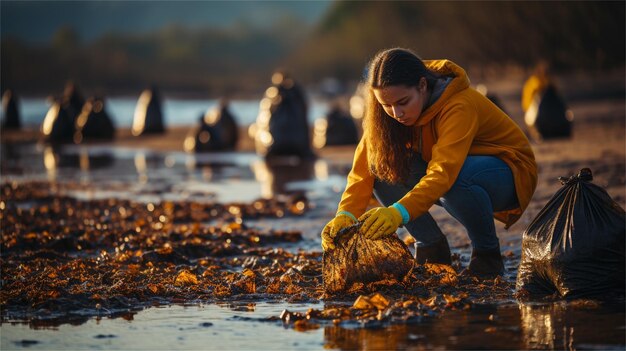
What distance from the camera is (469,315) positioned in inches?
233

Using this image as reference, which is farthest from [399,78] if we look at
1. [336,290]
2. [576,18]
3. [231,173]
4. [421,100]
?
[576,18]

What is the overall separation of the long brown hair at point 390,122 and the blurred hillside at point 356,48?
708mm

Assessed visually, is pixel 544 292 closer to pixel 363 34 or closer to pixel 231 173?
pixel 231 173

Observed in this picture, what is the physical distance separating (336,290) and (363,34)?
74.2 meters

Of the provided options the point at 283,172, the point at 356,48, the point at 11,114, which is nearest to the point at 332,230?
the point at 283,172

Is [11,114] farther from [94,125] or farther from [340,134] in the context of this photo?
[340,134]

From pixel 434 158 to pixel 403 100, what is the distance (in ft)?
1.22

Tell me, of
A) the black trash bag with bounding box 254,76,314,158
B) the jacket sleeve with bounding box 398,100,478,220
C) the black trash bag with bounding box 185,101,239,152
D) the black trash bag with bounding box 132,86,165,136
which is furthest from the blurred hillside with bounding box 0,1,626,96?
the black trash bag with bounding box 185,101,239,152

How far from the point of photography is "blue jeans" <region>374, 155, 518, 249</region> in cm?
663

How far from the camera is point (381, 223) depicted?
606cm

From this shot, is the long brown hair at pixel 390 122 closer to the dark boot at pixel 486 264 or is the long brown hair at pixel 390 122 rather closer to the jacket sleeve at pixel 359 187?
the jacket sleeve at pixel 359 187

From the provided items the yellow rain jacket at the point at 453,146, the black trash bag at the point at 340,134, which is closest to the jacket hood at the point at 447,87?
the yellow rain jacket at the point at 453,146

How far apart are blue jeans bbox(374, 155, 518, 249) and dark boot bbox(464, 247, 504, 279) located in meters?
0.04

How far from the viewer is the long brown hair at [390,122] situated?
6273mm
